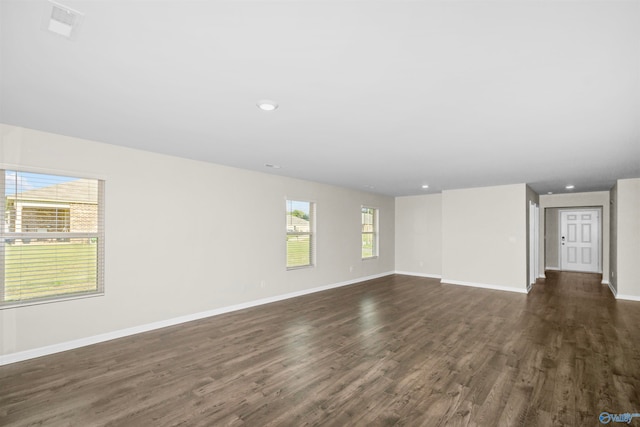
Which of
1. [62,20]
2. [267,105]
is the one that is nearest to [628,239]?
[267,105]

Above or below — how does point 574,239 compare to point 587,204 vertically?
below

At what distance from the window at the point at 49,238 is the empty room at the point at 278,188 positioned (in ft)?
0.07

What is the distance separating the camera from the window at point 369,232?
820 centimetres

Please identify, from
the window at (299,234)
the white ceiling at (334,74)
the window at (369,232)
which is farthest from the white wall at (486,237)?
the window at (299,234)

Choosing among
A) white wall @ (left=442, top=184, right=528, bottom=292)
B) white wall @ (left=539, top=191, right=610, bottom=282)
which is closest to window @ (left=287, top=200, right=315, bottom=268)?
white wall @ (left=442, top=184, right=528, bottom=292)

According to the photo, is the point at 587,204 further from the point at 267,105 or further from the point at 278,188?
the point at 267,105

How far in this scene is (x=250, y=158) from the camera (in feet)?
14.3

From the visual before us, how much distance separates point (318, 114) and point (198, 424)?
2.57m

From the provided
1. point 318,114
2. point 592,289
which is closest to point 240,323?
point 318,114

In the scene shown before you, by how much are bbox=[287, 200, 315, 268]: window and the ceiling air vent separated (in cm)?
458

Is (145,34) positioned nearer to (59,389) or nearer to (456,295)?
(59,389)

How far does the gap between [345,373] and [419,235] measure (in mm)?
6433

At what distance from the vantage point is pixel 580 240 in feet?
30.3

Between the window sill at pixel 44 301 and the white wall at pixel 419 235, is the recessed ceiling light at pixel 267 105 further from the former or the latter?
the white wall at pixel 419 235
